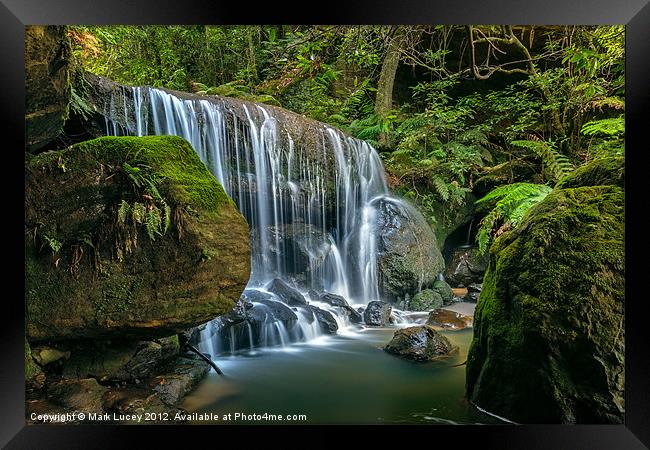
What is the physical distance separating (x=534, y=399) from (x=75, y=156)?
10.8 feet

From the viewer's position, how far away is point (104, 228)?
2.34 m

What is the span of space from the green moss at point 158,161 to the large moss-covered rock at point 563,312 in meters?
2.07

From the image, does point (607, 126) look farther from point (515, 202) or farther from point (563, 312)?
point (563, 312)

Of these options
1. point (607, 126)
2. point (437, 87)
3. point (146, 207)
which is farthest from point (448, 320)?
point (146, 207)

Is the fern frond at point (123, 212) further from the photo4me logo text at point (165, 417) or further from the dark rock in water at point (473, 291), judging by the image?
the dark rock in water at point (473, 291)

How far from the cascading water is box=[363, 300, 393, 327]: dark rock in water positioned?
29 centimetres

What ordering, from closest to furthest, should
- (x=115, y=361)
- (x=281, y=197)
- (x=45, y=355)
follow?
1. (x=45, y=355)
2. (x=115, y=361)
3. (x=281, y=197)

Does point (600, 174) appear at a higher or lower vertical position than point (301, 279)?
higher

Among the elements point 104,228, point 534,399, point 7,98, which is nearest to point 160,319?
point 104,228

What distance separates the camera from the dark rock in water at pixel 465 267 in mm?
5336

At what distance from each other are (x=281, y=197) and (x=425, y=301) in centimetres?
277

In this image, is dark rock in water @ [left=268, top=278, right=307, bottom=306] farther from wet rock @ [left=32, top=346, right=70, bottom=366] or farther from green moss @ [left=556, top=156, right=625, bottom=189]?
green moss @ [left=556, top=156, right=625, bottom=189]

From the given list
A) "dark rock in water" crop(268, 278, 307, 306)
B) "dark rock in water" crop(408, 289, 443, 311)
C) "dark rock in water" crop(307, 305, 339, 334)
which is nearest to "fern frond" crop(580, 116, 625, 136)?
"dark rock in water" crop(408, 289, 443, 311)

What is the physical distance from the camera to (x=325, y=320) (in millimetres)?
4469
